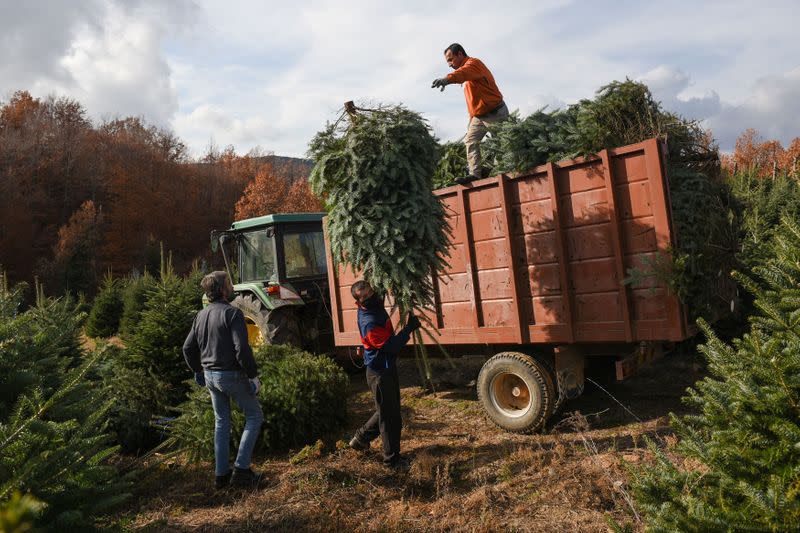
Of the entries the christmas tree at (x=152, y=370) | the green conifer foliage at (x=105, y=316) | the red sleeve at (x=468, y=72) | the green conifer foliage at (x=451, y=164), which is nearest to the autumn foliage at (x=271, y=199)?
the green conifer foliage at (x=105, y=316)

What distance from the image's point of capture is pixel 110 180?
121ft

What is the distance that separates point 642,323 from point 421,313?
2080 millimetres

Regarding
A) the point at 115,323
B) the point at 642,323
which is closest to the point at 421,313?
the point at 642,323

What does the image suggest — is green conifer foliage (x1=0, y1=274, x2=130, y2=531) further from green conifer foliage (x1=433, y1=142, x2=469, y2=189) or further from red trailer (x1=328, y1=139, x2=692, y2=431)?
green conifer foliage (x1=433, y1=142, x2=469, y2=189)

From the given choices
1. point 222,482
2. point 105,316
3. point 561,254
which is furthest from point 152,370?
point 105,316

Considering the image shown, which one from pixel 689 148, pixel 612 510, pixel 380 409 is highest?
pixel 689 148

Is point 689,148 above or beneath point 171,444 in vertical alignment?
above

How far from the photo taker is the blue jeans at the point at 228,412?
4918 millimetres

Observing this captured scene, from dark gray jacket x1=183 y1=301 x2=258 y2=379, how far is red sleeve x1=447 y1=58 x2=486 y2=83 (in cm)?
329

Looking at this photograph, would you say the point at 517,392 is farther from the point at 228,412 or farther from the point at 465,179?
the point at 228,412

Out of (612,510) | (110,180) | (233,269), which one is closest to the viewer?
(612,510)

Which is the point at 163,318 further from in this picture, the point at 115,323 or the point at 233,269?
the point at 115,323

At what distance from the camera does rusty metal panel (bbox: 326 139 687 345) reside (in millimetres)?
5105

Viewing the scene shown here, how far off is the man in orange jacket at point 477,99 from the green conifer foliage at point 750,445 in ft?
13.7
